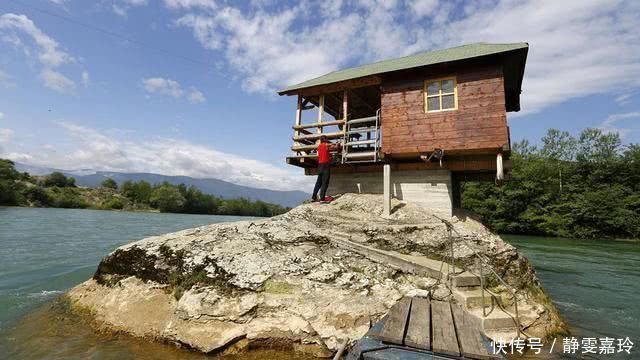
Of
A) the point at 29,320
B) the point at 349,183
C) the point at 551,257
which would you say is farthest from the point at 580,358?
the point at 551,257

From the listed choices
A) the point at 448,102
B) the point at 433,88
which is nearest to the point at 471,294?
the point at 448,102

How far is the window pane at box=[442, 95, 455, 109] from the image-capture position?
13.8 meters

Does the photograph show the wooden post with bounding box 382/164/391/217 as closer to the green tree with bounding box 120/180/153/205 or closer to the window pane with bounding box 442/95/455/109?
the window pane with bounding box 442/95/455/109

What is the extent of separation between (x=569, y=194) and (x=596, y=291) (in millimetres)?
42879

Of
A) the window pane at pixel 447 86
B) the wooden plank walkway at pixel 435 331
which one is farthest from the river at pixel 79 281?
the window pane at pixel 447 86

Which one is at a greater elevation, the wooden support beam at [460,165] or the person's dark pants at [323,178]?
the wooden support beam at [460,165]

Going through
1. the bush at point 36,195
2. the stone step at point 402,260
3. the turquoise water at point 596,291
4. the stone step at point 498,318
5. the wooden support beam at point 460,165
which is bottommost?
the turquoise water at point 596,291

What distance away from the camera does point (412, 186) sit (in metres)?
14.9

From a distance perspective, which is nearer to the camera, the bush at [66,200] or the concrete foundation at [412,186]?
the concrete foundation at [412,186]

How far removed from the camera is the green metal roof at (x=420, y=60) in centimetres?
1298

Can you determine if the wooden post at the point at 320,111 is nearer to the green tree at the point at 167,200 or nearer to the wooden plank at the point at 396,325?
the wooden plank at the point at 396,325

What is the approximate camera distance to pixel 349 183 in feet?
54.5

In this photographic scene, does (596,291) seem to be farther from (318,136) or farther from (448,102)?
(318,136)

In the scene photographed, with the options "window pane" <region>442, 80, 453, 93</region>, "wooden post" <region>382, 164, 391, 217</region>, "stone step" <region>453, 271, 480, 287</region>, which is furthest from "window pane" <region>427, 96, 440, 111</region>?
"stone step" <region>453, 271, 480, 287</region>
